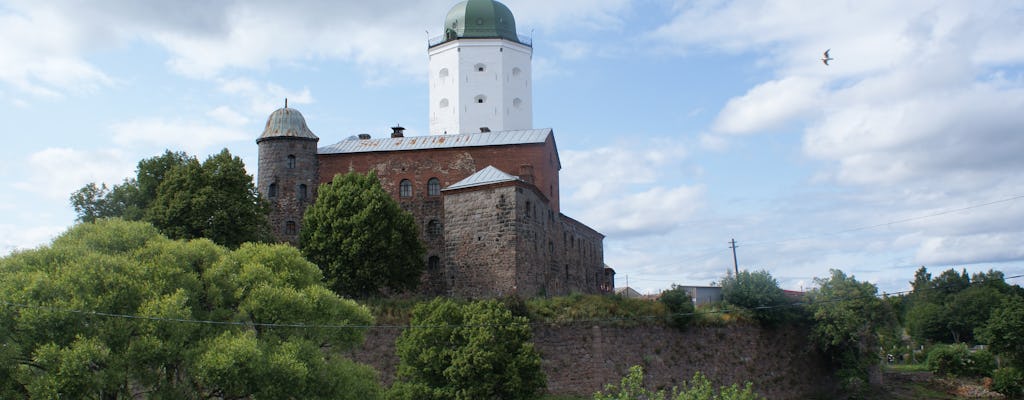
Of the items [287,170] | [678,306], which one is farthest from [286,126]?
[678,306]

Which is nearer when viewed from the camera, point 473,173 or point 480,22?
point 473,173

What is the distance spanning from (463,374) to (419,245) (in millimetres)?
12811

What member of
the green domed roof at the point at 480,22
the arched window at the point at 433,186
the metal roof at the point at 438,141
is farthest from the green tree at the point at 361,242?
the green domed roof at the point at 480,22

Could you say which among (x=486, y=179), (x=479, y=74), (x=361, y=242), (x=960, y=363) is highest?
(x=479, y=74)

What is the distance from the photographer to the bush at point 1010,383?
4316 centimetres

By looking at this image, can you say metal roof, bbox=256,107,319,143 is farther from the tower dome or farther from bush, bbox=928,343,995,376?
bush, bbox=928,343,995,376

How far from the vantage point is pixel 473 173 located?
4138cm

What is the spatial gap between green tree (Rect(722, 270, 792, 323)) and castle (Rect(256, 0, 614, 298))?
7.77 metres

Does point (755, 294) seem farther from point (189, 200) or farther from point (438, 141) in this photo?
point (189, 200)

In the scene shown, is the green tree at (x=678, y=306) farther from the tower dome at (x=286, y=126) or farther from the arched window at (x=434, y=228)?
the tower dome at (x=286, y=126)

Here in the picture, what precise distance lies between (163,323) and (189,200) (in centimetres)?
1659

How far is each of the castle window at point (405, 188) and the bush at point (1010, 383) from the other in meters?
30.9

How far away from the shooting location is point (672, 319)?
3456cm

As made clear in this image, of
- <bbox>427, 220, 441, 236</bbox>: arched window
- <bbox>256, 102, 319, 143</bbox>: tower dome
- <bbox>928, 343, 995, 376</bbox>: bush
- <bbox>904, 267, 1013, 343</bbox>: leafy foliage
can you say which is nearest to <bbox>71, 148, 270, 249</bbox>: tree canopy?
<bbox>256, 102, 319, 143</bbox>: tower dome
